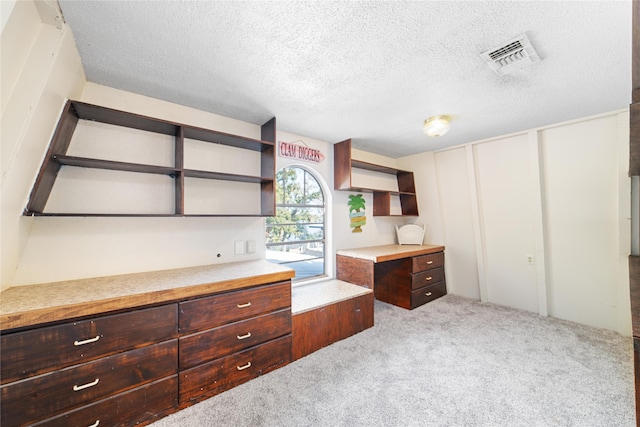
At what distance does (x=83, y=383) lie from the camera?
1.36 m

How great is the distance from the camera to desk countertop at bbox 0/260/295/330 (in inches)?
49.8

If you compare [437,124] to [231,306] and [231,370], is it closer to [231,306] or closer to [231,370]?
[231,306]

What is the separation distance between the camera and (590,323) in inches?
108

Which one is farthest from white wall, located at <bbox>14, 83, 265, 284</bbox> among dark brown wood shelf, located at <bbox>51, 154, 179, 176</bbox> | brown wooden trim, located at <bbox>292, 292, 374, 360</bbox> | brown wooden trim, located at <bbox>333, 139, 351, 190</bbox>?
brown wooden trim, located at <bbox>333, 139, 351, 190</bbox>

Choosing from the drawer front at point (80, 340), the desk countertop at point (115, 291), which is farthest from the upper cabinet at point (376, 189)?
the drawer front at point (80, 340)

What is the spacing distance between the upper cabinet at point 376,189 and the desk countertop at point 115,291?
1554 millimetres

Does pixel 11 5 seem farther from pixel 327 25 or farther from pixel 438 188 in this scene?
pixel 438 188

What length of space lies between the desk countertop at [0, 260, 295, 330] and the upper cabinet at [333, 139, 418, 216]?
1554mm

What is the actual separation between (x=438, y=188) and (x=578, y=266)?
Result: 175cm

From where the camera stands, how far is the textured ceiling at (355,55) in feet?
4.27

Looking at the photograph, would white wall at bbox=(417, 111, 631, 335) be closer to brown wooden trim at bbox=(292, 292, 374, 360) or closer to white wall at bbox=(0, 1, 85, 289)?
brown wooden trim at bbox=(292, 292, 374, 360)

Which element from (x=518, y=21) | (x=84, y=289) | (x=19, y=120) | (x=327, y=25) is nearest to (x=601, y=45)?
(x=518, y=21)

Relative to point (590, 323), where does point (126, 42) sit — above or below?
above

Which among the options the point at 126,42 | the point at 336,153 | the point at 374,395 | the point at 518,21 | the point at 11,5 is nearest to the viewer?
the point at 11,5
